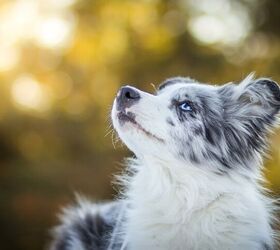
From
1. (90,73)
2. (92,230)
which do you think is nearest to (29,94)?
(90,73)

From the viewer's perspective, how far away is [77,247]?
234 inches

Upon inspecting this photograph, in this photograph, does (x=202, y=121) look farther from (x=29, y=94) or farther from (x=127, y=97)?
(x=29, y=94)

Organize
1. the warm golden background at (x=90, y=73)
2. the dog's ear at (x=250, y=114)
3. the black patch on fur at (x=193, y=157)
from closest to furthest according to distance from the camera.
A: the black patch on fur at (x=193, y=157) → the dog's ear at (x=250, y=114) → the warm golden background at (x=90, y=73)

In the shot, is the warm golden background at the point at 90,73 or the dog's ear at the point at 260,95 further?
the warm golden background at the point at 90,73

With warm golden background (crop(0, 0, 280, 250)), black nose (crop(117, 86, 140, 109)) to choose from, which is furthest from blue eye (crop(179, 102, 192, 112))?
warm golden background (crop(0, 0, 280, 250))

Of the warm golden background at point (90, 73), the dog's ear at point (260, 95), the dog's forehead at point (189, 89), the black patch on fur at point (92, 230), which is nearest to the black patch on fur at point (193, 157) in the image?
the dog's forehead at point (189, 89)

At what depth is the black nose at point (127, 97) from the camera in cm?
478

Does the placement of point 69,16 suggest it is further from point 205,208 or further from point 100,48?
point 205,208

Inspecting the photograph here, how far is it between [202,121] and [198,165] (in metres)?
0.33

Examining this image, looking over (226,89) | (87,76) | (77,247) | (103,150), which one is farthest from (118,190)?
(87,76)

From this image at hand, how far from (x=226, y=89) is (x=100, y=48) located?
1073cm

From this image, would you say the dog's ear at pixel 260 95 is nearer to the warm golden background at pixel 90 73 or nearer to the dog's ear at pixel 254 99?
the dog's ear at pixel 254 99

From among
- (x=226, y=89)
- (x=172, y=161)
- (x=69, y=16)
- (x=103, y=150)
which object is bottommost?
(x=172, y=161)

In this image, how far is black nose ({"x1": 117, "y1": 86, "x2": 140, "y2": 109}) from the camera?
15.7ft
